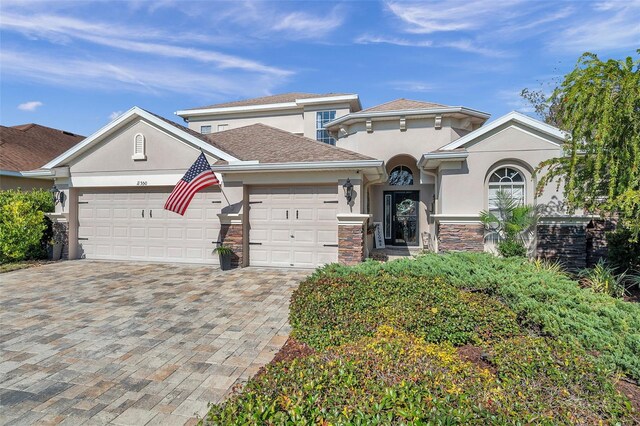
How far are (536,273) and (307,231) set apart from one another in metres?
5.83

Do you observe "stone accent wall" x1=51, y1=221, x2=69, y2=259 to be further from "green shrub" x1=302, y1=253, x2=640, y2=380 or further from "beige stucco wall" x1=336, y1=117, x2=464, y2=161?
"beige stucco wall" x1=336, y1=117, x2=464, y2=161

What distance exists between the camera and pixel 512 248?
8.73 metres

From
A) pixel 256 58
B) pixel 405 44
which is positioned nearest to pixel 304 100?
pixel 256 58

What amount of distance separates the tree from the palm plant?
8.65 feet

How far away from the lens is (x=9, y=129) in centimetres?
1591

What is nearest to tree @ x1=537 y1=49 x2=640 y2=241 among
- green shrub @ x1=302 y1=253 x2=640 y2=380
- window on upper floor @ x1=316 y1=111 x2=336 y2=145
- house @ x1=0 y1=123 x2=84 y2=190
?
green shrub @ x1=302 y1=253 x2=640 y2=380

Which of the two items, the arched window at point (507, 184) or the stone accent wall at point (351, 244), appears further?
the arched window at point (507, 184)

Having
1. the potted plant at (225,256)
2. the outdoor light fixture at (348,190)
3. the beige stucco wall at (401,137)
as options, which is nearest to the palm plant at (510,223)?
the outdoor light fixture at (348,190)

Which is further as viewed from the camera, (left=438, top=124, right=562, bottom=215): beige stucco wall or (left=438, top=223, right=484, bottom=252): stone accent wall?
(left=438, top=223, right=484, bottom=252): stone accent wall

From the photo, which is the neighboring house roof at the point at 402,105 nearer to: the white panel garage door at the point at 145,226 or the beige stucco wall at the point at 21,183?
the white panel garage door at the point at 145,226

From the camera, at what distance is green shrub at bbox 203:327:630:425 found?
181 centimetres

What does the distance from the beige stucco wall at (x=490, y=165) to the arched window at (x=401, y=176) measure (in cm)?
408

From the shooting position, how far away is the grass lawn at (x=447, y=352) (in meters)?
1.91

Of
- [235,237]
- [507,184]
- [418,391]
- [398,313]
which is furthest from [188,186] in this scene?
[507,184]
